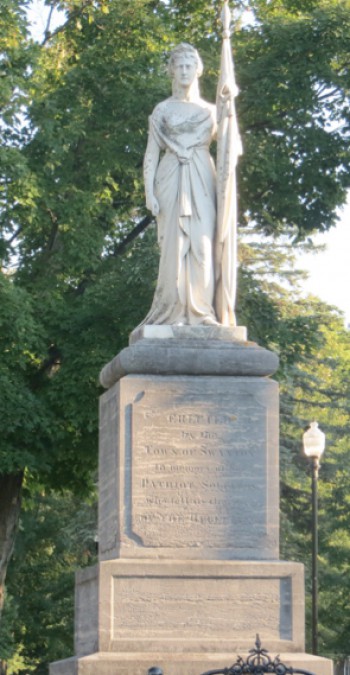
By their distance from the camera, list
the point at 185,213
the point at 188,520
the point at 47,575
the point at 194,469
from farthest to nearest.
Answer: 1. the point at 47,575
2. the point at 185,213
3. the point at 194,469
4. the point at 188,520

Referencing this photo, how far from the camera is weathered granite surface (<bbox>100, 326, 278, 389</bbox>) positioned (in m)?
15.2

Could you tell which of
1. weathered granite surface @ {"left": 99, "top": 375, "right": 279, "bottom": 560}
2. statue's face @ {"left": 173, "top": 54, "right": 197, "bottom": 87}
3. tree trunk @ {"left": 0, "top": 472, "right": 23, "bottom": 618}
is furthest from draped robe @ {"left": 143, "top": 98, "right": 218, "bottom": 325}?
tree trunk @ {"left": 0, "top": 472, "right": 23, "bottom": 618}

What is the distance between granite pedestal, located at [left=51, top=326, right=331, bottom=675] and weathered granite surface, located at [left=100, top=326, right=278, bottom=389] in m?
0.01

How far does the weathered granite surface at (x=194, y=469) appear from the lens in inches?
587

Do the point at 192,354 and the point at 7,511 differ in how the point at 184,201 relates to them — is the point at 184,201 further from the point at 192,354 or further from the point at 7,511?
the point at 7,511

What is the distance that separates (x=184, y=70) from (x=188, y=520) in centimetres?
410

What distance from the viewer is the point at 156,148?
16266 millimetres

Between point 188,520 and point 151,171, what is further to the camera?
point 151,171

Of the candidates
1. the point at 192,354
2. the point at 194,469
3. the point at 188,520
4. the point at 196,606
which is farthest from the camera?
the point at 192,354

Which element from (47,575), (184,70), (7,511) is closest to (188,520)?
(184,70)

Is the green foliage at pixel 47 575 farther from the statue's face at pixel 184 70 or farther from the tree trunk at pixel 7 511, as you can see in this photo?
the statue's face at pixel 184 70

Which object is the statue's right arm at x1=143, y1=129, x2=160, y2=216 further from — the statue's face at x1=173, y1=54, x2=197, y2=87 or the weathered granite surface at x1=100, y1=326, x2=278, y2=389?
the weathered granite surface at x1=100, y1=326, x2=278, y2=389

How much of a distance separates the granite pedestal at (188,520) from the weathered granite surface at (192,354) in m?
0.01

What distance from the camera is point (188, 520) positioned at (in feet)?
49.1
